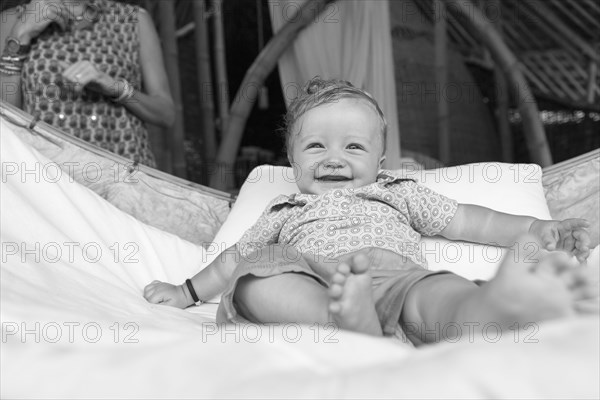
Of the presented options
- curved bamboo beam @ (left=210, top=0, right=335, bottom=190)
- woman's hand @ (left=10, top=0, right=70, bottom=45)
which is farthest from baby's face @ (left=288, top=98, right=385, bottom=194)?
curved bamboo beam @ (left=210, top=0, right=335, bottom=190)

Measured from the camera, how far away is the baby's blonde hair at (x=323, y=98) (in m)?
1.20

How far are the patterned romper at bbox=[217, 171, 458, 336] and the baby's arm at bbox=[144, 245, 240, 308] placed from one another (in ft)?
0.10

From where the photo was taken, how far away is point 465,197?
1264mm

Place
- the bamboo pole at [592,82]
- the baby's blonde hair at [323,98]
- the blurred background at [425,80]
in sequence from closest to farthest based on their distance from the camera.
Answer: the baby's blonde hair at [323,98], the blurred background at [425,80], the bamboo pole at [592,82]

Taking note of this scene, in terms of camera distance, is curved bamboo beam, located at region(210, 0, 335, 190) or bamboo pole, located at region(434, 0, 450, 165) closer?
curved bamboo beam, located at region(210, 0, 335, 190)

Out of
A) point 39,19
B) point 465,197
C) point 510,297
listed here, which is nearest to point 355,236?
point 465,197

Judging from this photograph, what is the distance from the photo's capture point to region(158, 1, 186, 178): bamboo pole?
2877 millimetres

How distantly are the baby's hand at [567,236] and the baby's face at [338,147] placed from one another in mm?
281

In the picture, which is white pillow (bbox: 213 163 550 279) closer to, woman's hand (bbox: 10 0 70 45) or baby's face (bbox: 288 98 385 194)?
baby's face (bbox: 288 98 385 194)

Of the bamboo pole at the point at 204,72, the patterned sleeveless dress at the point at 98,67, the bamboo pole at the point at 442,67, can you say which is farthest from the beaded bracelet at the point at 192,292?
the bamboo pole at the point at 442,67

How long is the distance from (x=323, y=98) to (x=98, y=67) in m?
0.61

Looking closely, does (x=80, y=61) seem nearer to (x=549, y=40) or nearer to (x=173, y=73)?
(x=173, y=73)

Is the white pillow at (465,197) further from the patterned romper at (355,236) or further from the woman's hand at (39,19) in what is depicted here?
the woman's hand at (39,19)

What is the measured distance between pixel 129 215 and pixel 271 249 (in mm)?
432
